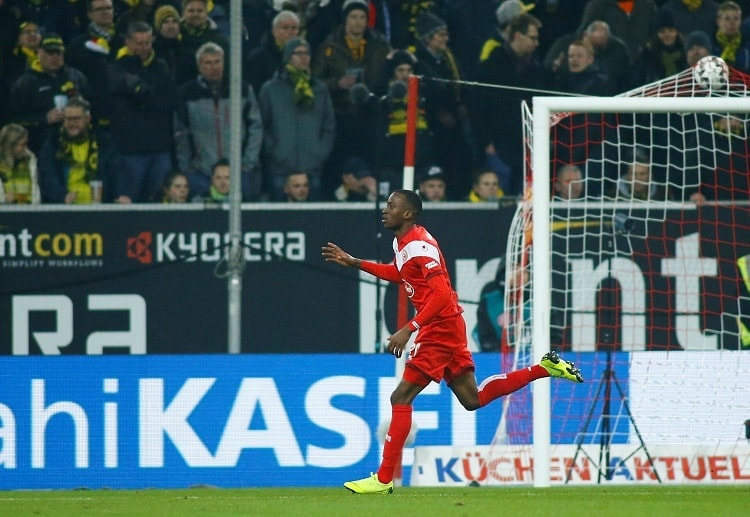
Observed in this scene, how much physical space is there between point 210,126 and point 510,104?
2890mm

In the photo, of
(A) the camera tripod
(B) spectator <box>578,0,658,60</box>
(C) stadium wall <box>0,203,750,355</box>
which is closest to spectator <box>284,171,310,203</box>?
(C) stadium wall <box>0,203,750,355</box>

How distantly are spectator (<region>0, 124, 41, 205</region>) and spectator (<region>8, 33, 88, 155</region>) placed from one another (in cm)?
27

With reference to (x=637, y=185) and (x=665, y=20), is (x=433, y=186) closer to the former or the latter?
(x=637, y=185)

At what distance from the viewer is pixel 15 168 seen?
40.6ft

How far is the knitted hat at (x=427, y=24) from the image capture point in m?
13.0

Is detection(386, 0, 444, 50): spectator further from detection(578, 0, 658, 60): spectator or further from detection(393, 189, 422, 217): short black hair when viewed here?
detection(393, 189, 422, 217): short black hair

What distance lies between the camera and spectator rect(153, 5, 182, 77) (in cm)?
1288

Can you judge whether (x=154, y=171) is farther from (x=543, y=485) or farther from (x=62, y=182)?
(x=543, y=485)

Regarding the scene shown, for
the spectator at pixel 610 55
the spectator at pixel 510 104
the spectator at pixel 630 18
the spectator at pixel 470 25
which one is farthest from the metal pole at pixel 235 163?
the spectator at pixel 630 18

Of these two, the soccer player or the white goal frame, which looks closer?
the soccer player

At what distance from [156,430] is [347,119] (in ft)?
12.5

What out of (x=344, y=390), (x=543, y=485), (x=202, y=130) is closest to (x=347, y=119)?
(x=202, y=130)

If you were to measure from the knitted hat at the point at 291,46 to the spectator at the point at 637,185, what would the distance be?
3185mm

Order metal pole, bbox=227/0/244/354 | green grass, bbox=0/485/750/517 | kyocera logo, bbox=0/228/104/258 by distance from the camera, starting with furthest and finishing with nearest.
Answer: kyocera logo, bbox=0/228/104/258 → metal pole, bbox=227/0/244/354 → green grass, bbox=0/485/750/517
